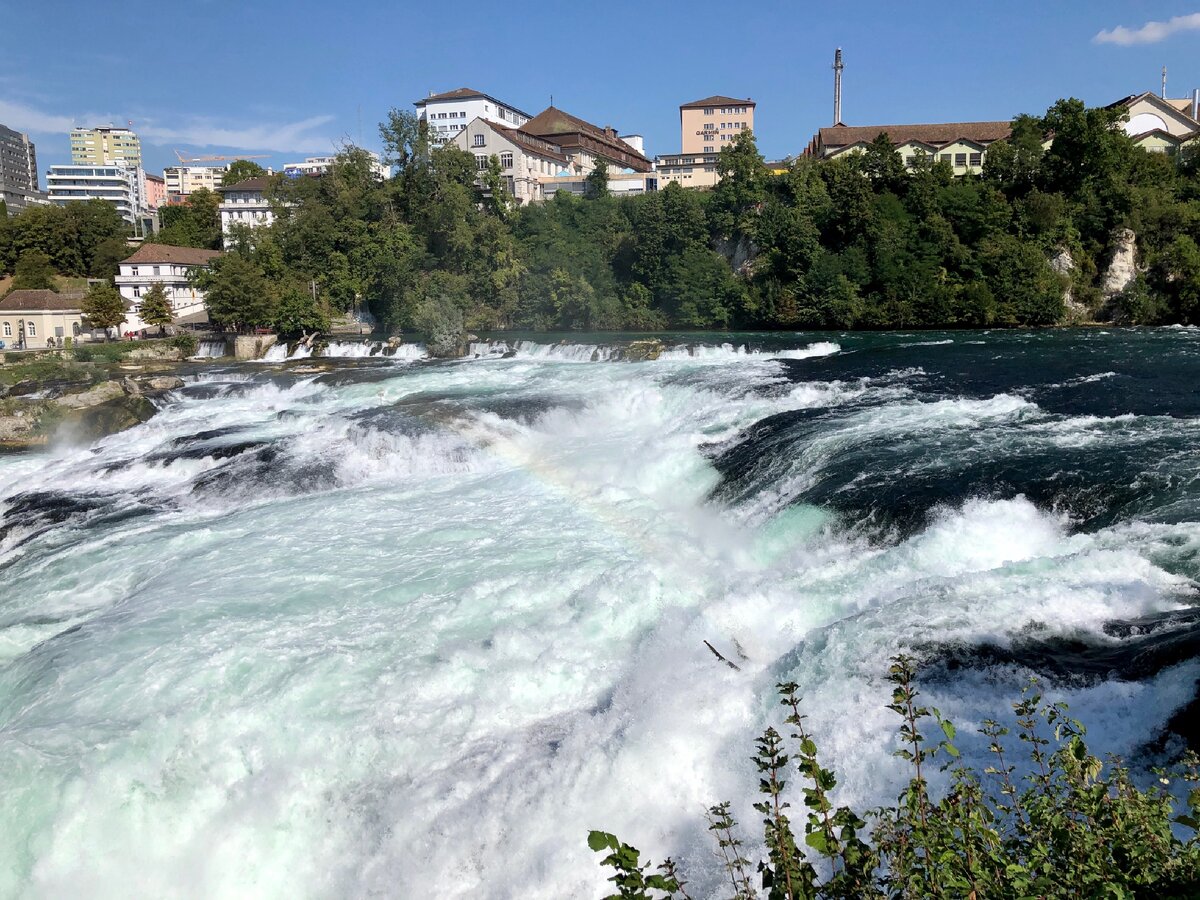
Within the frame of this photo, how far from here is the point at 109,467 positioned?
1694cm

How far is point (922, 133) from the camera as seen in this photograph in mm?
53781

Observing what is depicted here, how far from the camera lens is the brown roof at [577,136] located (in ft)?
217

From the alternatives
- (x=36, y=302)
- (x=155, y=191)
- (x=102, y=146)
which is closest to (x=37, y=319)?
(x=36, y=302)

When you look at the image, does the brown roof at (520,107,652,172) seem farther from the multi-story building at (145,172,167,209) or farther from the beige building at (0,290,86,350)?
the multi-story building at (145,172,167,209)

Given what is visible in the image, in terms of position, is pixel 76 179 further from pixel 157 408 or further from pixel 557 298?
pixel 157 408

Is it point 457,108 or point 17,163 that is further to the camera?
point 17,163

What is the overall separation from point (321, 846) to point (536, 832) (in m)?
1.68

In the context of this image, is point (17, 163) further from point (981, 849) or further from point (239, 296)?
point (981, 849)

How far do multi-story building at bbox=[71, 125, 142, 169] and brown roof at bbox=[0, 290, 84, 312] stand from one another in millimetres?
138876

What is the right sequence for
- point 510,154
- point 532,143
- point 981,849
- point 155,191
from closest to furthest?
1. point 981,849
2. point 510,154
3. point 532,143
4. point 155,191

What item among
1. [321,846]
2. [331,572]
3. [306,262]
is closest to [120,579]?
[331,572]

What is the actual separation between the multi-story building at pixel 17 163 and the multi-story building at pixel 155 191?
16388mm

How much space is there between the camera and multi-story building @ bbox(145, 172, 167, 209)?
A: 469 ft

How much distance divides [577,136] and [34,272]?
41.3 metres
